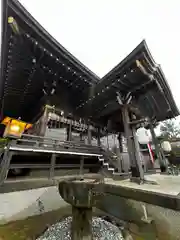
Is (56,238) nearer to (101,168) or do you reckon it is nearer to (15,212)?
(15,212)

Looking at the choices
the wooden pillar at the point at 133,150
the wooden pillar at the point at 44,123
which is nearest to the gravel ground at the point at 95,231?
the wooden pillar at the point at 133,150

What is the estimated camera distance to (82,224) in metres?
3.22

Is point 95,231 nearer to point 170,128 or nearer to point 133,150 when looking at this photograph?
point 133,150

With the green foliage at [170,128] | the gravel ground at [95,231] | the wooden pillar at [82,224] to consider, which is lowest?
the gravel ground at [95,231]

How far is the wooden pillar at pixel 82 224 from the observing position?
314 cm

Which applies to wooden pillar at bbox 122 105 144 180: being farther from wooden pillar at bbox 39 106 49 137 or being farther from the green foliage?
the green foliage

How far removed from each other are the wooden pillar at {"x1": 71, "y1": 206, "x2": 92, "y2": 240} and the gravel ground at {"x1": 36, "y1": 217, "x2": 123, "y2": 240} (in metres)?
0.48

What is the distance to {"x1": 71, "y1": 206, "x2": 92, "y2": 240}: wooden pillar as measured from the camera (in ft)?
10.3

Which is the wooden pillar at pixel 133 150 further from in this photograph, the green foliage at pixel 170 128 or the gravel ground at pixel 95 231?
the green foliage at pixel 170 128

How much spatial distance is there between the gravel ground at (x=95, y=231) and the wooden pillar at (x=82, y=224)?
0.48m

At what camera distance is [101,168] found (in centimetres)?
848

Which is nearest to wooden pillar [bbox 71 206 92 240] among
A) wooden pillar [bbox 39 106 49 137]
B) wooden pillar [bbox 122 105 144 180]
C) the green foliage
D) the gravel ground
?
the gravel ground

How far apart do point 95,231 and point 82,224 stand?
2.85 ft

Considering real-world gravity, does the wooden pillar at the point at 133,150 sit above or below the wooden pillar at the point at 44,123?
below
